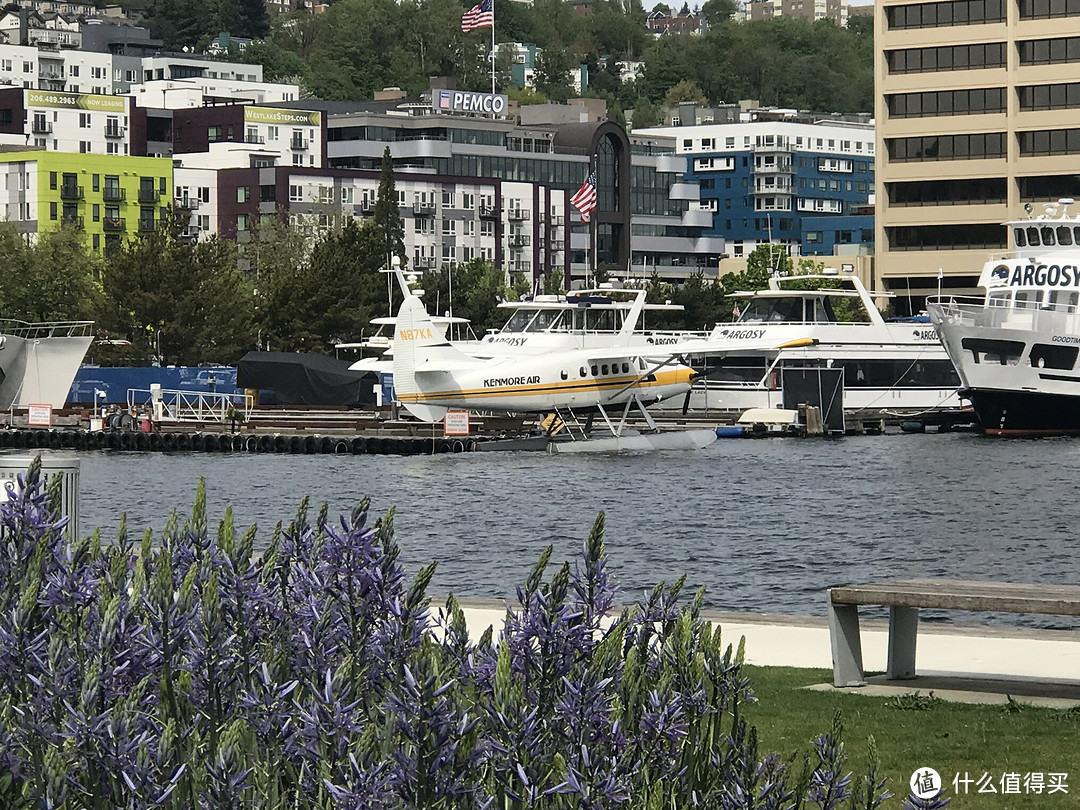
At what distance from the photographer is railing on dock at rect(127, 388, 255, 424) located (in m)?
77.8

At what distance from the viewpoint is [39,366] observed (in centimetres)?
6962

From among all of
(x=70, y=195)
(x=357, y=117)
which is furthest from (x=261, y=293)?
(x=357, y=117)

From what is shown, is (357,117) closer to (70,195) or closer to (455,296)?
(70,195)

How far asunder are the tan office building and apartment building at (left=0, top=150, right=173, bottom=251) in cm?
5423

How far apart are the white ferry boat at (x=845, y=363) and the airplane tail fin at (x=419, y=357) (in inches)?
986

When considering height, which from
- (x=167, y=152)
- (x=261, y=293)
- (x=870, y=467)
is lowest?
(x=870, y=467)

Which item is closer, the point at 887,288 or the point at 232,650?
the point at 232,650

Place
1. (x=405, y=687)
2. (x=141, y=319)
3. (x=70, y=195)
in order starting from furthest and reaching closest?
(x=70, y=195), (x=141, y=319), (x=405, y=687)

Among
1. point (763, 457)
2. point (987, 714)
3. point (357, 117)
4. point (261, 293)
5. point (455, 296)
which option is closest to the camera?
point (987, 714)

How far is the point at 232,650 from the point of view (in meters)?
7.45

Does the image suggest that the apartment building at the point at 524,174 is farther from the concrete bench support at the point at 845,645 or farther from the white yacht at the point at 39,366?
the concrete bench support at the point at 845,645

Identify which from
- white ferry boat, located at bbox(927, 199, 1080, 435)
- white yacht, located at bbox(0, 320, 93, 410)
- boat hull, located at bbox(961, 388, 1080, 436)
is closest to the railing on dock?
white yacht, located at bbox(0, 320, 93, 410)

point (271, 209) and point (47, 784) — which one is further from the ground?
point (271, 209)

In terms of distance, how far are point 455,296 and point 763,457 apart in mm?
55779
